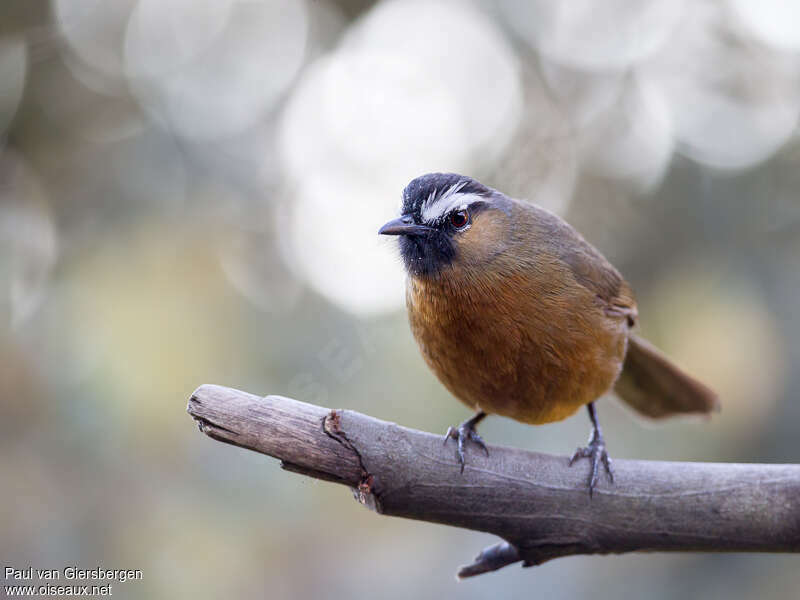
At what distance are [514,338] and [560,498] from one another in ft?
2.32

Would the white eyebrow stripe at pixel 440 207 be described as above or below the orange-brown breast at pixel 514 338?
above

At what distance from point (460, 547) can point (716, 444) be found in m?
1.80

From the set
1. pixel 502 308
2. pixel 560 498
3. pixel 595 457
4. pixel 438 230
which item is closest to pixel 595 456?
pixel 595 457

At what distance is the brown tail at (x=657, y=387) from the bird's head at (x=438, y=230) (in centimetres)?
138

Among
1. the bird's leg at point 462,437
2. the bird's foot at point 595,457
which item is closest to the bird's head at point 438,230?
the bird's leg at point 462,437

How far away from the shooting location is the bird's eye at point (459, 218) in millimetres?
3737

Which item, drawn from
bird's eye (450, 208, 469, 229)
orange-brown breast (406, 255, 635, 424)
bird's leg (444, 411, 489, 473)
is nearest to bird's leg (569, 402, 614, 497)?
orange-brown breast (406, 255, 635, 424)

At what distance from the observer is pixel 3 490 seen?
402cm

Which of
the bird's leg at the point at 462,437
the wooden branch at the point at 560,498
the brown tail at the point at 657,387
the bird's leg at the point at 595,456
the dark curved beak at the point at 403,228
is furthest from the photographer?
the brown tail at the point at 657,387

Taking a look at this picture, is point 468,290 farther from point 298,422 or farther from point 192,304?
point 192,304

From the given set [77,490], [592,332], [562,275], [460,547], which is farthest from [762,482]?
[77,490]

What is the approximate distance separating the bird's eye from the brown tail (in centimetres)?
143

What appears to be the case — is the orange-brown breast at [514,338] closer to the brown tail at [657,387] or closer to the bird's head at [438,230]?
the bird's head at [438,230]

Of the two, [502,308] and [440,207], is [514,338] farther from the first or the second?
[440,207]
